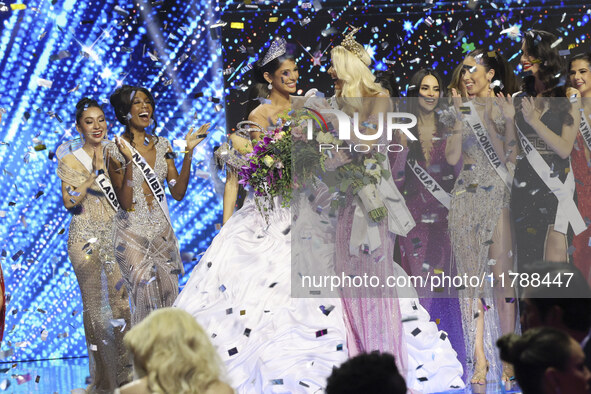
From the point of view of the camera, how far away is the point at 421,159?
4977 mm

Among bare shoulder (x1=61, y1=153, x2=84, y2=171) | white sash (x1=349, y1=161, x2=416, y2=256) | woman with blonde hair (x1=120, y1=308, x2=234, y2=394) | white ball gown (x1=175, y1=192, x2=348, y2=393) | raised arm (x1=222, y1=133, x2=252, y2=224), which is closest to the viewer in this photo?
woman with blonde hair (x1=120, y1=308, x2=234, y2=394)

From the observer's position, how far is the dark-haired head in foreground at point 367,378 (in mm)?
2316

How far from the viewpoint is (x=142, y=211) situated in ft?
19.3

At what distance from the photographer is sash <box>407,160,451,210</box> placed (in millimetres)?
4992

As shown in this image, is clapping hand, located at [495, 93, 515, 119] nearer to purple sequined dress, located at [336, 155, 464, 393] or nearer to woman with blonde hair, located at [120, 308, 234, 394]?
purple sequined dress, located at [336, 155, 464, 393]

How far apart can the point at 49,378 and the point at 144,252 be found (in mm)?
1338

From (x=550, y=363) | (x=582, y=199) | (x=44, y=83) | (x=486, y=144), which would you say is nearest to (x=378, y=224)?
(x=486, y=144)

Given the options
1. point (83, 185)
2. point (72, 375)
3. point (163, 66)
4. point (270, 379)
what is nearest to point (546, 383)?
point (270, 379)

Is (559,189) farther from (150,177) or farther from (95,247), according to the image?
(95,247)

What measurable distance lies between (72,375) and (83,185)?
1445mm

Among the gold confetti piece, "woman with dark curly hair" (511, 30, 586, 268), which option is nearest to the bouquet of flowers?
"woman with dark curly hair" (511, 30, 586, 268)

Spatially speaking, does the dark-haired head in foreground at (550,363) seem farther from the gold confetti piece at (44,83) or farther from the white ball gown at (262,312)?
the gold confetti piece at (44,83)

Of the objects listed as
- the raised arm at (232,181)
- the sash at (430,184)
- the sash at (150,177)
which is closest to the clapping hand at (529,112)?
the sash at (430,184)

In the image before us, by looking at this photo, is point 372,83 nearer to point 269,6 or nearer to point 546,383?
point 269,6
